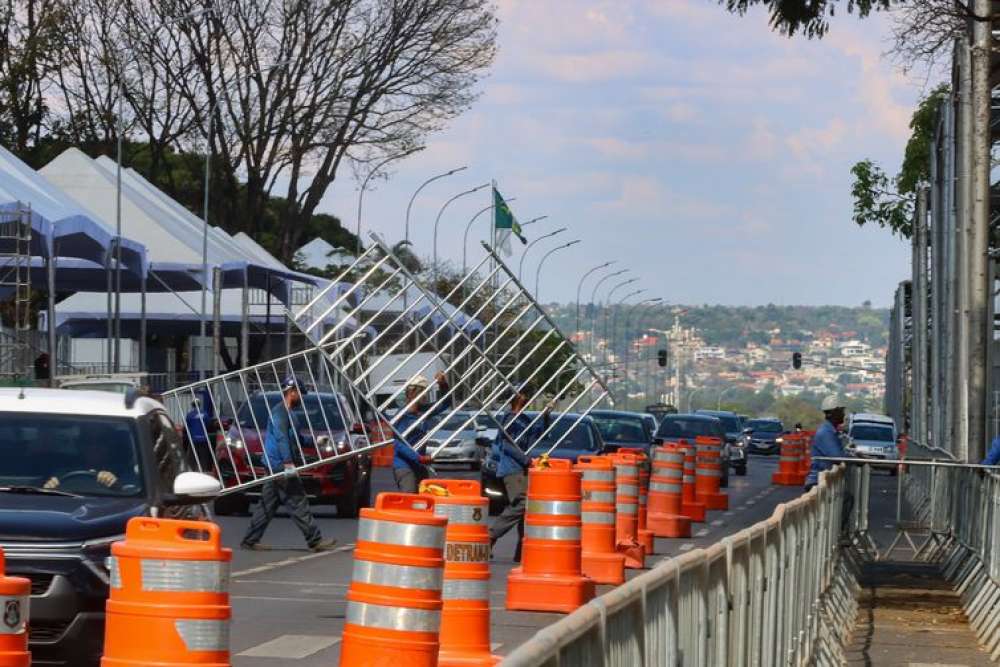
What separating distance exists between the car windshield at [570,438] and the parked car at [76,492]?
18867mm

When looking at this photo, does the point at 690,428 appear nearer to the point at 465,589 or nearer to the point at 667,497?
the point at 667,497

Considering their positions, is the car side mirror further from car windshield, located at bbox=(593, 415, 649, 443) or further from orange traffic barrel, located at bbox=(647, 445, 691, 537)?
car windshield, located at bbox=(593, 415, 649, 443)

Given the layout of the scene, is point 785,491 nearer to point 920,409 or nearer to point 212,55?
point 920,409

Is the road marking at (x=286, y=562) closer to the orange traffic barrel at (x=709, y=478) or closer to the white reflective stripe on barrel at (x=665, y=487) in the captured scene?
the white reflective stripe on barrel at (x=665, y=487)

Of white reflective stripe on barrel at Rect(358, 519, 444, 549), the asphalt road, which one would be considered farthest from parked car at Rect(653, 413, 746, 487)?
white reflective stripe on barrel at Rect(358, 519, 444, 549)

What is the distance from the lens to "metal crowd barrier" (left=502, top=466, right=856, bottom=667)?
17.5 ft

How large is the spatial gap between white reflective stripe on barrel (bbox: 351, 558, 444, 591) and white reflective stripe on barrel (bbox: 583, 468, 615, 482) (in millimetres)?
9114

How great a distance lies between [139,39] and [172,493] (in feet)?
138

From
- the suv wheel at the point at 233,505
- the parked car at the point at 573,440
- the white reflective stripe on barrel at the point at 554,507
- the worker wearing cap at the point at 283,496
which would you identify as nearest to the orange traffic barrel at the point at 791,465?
the parked car at the point at 573,440

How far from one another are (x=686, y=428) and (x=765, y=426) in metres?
40.4

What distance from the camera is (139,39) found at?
2080 inches

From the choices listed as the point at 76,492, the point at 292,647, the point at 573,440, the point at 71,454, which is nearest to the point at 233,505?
the point at 573,440

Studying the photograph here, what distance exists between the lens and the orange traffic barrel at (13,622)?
7.17m

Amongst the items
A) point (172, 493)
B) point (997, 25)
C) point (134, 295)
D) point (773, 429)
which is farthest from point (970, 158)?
point (773, 429)
